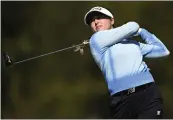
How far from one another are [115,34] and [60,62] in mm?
5621

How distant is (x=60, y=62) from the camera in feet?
29.4

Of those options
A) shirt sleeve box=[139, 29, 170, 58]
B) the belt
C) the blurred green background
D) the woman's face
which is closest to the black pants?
the belt

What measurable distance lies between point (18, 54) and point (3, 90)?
591mm

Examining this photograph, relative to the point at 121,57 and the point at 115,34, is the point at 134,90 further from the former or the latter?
the point at 115,34

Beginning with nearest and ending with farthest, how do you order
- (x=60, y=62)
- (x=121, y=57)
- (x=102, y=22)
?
1. (x=121, y=57)
2. (x=102, y=22)
3. (x=60, y=62)

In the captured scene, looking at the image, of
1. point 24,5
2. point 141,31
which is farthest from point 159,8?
point 141,31

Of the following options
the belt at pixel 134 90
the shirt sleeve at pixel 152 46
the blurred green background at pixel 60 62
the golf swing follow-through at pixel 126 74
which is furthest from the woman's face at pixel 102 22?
the blurred green background at pixel 60 62

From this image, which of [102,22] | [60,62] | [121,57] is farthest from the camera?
[60,62]

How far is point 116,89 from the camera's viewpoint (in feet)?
11.2

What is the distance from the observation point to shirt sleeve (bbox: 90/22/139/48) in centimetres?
335

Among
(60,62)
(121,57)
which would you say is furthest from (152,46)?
(60,62)

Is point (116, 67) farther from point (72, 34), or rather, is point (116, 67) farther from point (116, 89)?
point (72, 34)

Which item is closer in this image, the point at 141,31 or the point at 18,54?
the point at 141,31

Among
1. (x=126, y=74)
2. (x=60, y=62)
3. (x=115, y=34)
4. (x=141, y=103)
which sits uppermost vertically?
(x=115, y=34)
